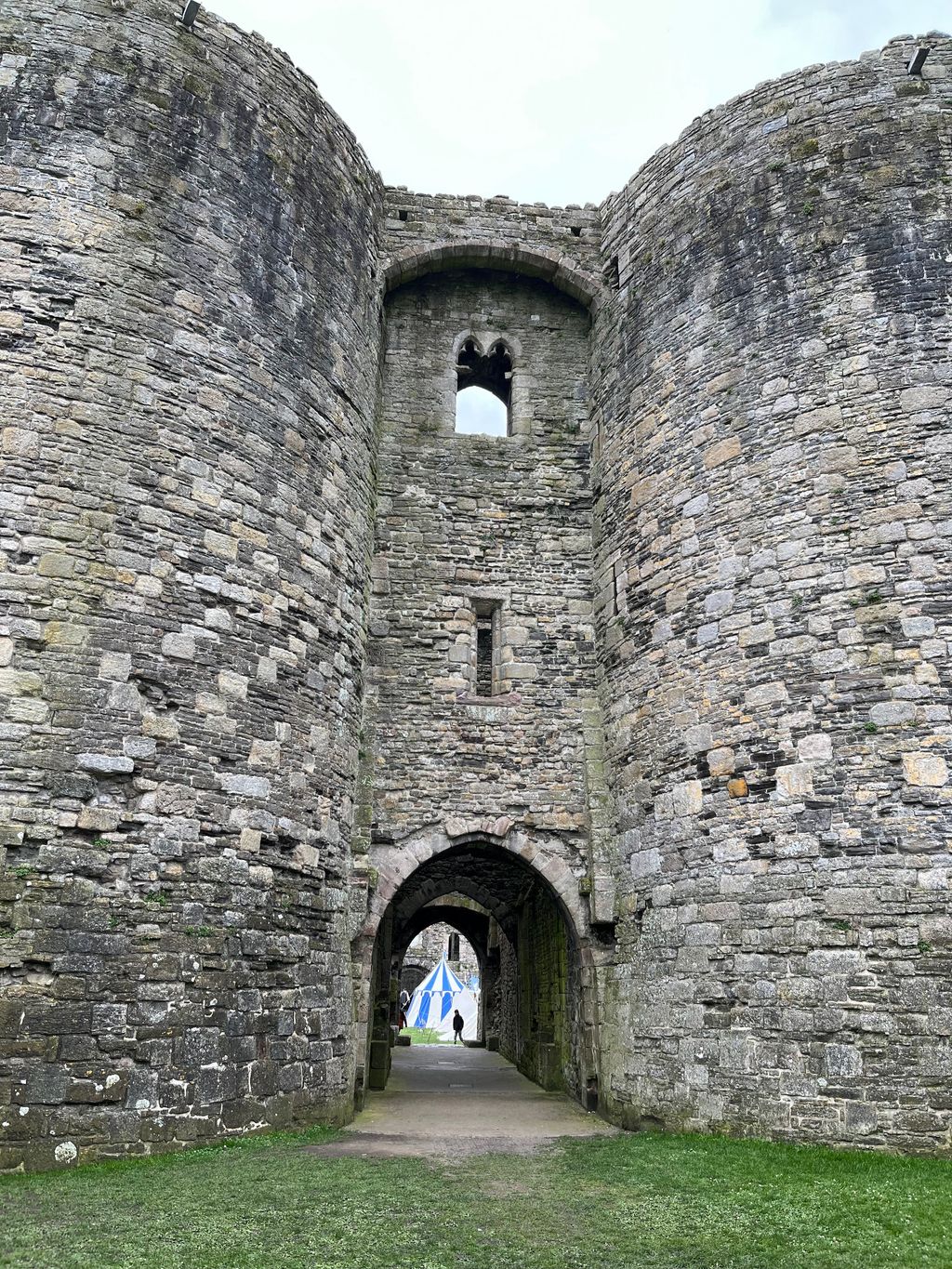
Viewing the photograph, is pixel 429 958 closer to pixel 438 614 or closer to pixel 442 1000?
pixel 442 1000

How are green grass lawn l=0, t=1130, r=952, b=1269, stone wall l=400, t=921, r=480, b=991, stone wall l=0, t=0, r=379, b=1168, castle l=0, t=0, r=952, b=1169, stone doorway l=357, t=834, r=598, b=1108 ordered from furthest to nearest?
stone wall l=400, t=921, r=480, b=991 < stone doorway l=357, t=834, r=598, b=1108 < castle l=0, t=0, r=952, b=1169 < stone wall l=0, t=0, r=379, b=1168 < green grass lawn l=0, t=1130, r=952, b=1269

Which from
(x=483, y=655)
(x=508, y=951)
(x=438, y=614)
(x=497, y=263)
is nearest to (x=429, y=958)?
(x=508, y=951)

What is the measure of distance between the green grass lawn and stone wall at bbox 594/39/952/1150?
1.03 m

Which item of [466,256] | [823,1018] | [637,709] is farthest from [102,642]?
[466,256]

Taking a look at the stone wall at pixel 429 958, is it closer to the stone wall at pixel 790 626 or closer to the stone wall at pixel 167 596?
the stone wall at pixel 790 626

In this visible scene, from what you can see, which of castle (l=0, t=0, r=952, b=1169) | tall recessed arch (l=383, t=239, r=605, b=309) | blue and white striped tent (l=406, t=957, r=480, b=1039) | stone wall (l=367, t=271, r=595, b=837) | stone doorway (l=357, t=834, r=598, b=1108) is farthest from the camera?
blue and white striped tent (l=406, t=957, r=480, b=1039)

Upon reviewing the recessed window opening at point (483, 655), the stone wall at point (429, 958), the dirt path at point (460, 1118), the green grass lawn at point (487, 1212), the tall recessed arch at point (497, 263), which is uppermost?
the tall recessed arch at point (497, 263)

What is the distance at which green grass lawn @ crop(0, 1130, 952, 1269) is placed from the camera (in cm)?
426

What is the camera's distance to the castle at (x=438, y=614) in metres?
6.61

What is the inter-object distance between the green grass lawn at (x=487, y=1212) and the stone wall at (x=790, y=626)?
1026 millimetres

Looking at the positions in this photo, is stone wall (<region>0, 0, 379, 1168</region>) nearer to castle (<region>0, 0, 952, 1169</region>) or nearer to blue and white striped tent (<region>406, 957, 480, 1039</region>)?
castle (<region>0, 0, 952, 1169</region>)

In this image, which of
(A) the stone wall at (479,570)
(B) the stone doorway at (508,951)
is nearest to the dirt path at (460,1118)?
(B) the stone doorway at (508,951)

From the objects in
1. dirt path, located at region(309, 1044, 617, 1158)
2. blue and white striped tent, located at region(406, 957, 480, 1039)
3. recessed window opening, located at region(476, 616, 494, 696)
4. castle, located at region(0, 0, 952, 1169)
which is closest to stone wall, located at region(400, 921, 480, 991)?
blue and white striped tent, located at region(406, 957, 480, 1039)

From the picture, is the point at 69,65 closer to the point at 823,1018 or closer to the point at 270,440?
the point at 270,440
